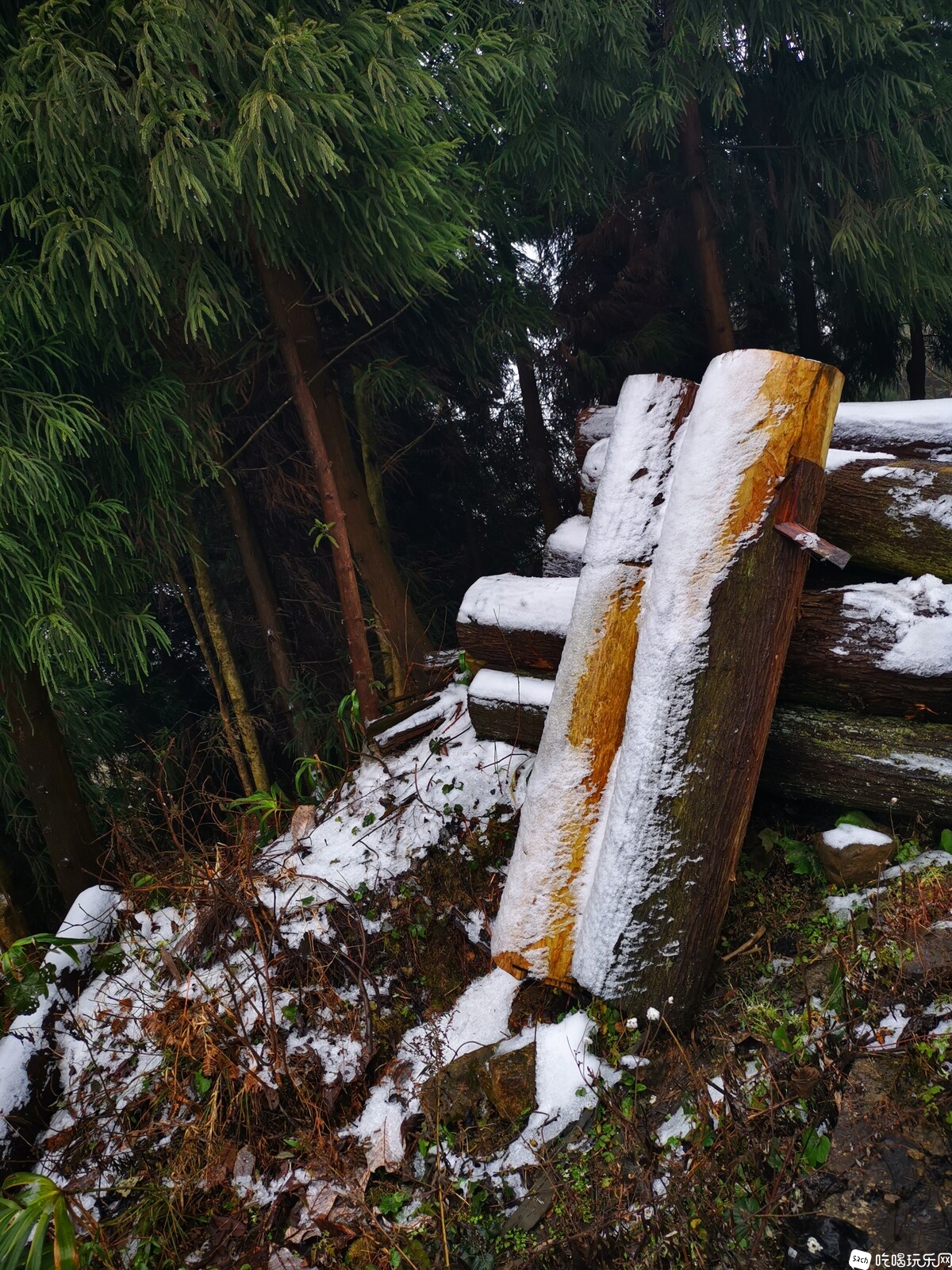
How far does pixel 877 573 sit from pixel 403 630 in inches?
150

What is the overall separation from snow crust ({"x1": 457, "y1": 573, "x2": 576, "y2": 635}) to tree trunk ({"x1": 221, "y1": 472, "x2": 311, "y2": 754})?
3.25m

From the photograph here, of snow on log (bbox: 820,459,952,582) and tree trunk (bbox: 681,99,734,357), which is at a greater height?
tree trunk (bbox: 681,99,734,357)

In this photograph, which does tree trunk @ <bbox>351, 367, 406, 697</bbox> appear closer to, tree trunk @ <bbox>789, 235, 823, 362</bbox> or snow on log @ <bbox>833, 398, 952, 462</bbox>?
snow on log @ <bbox>833, 398, 952, 462</bbox>

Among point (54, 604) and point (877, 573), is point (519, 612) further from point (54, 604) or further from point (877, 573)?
point (54, 604)

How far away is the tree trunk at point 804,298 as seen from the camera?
7.32 meters

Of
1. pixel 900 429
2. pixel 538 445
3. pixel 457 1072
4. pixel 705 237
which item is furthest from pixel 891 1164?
pixel 705 237

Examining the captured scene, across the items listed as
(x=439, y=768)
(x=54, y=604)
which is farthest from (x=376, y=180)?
(x=439, y=768)

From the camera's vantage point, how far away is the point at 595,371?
7.49 meters

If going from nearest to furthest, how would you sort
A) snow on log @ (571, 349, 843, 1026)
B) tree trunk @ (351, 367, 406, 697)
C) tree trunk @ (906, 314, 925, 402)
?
snow on log @ (571, 349, 843, 1026)
tree trunk @ (351, 367, 406, 697)
tree trunk @ (906, 314, 925, 402)

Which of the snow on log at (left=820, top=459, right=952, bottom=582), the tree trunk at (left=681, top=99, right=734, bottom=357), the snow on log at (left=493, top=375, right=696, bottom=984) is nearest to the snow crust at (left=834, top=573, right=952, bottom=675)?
the snow on log at (left=820, top=459, right=952, bottom=582)

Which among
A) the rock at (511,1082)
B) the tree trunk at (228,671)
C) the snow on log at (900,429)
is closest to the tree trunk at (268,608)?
the tree trunk at (228,671)

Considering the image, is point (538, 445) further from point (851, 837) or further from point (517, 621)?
point (851, 837)

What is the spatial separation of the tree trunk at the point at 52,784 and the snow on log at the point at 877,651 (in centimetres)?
454

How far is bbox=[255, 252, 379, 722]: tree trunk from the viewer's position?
206 inches
